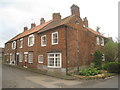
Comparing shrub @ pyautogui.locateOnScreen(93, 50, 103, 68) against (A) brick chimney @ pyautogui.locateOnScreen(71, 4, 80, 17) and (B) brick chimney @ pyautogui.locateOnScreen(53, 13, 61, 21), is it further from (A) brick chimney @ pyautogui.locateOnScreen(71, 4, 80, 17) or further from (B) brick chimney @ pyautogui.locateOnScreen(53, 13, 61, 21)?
(B) brick chimney @ pyautogui.locateOnScreen(53, 13, 61, 21)

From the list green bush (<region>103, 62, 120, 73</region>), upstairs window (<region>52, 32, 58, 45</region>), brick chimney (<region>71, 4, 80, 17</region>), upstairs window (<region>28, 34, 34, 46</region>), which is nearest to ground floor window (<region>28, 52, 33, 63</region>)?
upstairs window (<region>28, 34, 34, 46</region>)

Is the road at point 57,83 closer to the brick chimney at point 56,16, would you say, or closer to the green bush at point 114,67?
the green bush at point 114,67

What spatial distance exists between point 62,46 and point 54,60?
2.40 meters

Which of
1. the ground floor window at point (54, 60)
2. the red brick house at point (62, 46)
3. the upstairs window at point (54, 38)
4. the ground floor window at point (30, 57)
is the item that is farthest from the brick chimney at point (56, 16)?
the ground floor window at point (54, 60)

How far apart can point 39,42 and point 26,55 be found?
5.29m

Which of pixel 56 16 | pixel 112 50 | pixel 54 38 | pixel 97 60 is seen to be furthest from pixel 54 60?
pixel 112 50

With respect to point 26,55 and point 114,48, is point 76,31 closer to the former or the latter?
point 114,48

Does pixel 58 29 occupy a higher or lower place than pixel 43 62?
higher

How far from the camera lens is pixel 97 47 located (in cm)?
2181

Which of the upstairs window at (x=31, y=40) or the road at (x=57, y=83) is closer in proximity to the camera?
the road at (x=57, y=83)

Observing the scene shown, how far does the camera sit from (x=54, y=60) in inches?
634

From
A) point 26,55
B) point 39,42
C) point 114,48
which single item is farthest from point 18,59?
point 114,48

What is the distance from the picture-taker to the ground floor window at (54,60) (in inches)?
625

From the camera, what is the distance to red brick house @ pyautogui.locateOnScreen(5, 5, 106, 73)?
51.1ft
